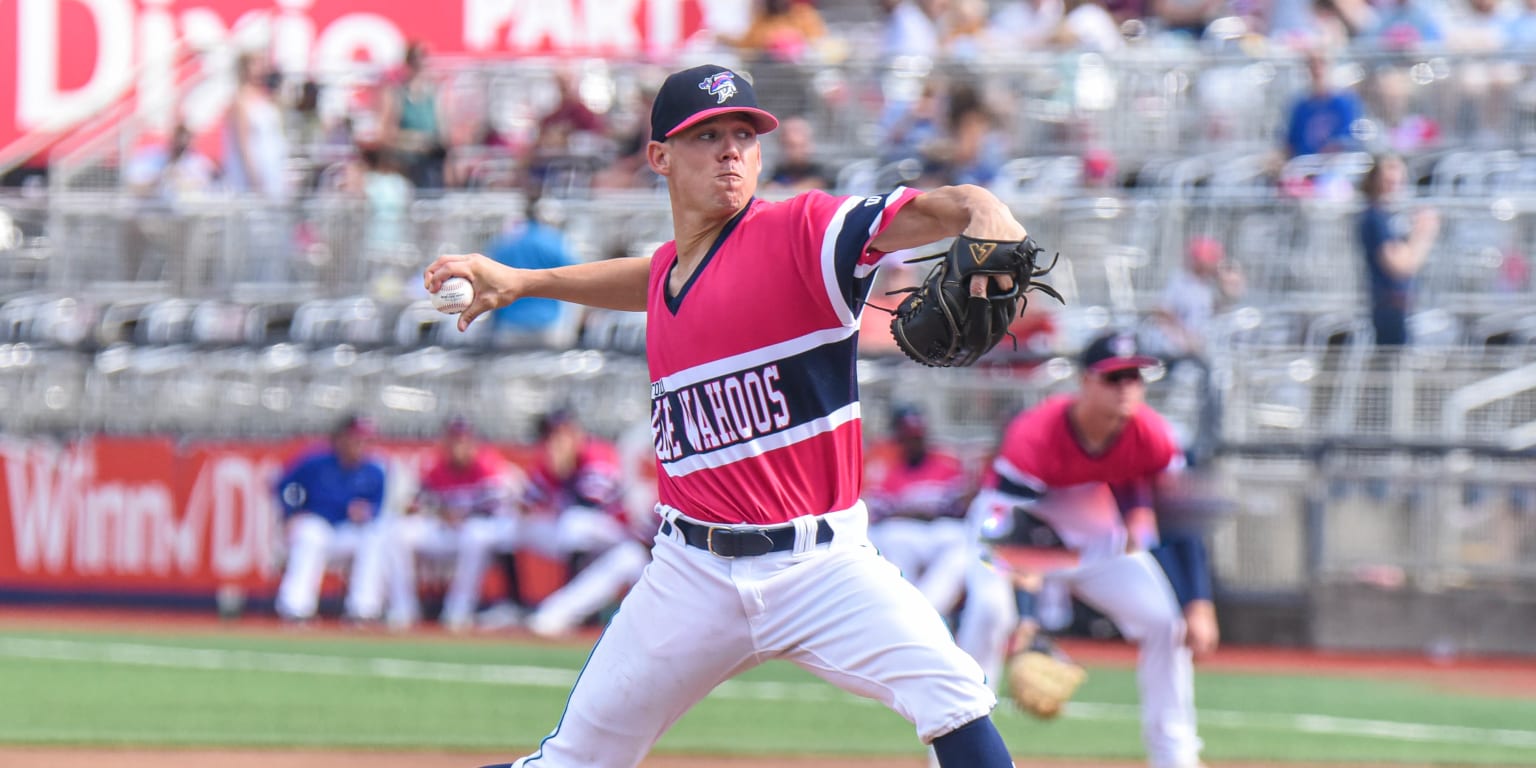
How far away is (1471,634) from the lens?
1302 cm

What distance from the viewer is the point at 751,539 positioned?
4.67 meters

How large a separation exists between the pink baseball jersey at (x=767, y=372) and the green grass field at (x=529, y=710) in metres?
4.20

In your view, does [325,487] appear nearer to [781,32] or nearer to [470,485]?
[470,485]

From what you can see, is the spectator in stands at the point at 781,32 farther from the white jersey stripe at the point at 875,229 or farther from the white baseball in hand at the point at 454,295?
the white jersey stripe at the point at 875,229

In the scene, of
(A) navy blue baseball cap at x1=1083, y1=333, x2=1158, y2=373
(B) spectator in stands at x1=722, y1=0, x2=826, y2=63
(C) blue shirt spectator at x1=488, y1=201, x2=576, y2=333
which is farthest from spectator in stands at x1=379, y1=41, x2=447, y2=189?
(A) navy blue baseball cap at x1=1083, y1=333, x2=1158, y2=373

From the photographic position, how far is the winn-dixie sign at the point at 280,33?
Answer: 20.7m

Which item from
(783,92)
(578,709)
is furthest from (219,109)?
(578,709)

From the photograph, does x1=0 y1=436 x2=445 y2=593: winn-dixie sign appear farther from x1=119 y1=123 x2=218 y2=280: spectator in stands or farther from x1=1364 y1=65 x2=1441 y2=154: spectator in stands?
x1=1364 y1=65 x2=1441 y2=154: spectator in stands

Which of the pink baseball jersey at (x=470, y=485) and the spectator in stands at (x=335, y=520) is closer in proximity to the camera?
the pink baseball jersey at (x=470, y=485)

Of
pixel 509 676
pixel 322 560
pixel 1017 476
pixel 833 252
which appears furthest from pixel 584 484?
pixel 833 252

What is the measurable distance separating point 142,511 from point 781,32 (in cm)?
666

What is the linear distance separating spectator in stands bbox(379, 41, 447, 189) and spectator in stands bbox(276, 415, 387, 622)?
2.77 m

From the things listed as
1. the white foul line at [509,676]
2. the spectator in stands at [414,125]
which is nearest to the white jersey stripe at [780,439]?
the white foul line at [509,676]

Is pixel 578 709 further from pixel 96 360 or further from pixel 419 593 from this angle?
pixel 96 360
